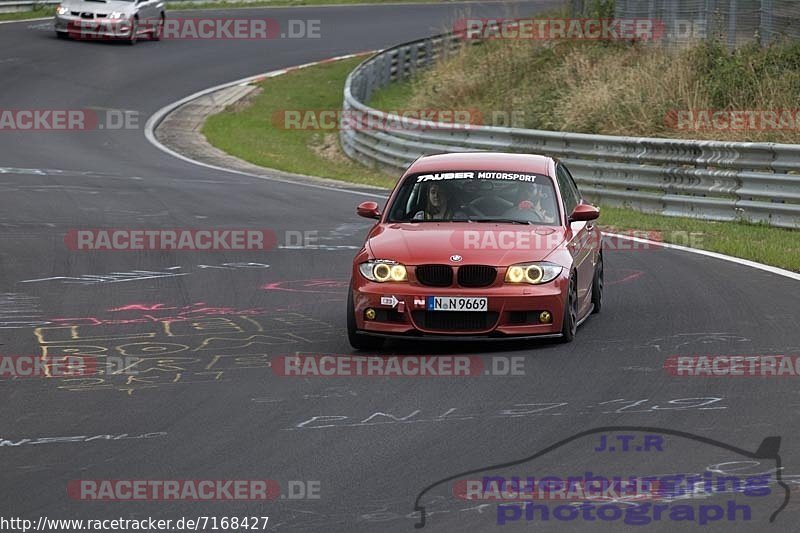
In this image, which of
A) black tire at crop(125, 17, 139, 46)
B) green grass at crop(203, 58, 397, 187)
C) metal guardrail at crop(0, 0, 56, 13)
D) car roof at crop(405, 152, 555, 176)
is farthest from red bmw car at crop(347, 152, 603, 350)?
metal guardrail at crop(0, 0, 56, 13)

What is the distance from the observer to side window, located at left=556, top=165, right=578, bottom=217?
12.0 metres

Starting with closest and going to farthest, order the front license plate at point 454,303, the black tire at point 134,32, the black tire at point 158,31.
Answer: the front license plate at point 454,303 < the black tire at point 134,32 < the black tire at point 158,31

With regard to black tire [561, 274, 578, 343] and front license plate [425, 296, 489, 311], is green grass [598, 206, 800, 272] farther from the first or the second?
front license plate [425, 296, 489, 311]

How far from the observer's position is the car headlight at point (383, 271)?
10578mm

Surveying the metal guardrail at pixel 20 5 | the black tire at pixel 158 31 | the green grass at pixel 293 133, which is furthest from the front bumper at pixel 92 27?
the green grass at pixel 293 133

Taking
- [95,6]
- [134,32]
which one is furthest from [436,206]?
[134,32]

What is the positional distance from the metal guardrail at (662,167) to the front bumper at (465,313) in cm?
886

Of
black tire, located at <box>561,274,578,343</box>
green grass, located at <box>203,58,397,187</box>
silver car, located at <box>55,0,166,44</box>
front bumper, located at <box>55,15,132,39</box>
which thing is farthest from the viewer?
front bumper, located at <box>55,15,132,39</box>

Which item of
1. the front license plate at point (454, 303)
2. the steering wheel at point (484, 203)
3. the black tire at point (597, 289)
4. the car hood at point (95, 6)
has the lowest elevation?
the car hood at point (95, 6)

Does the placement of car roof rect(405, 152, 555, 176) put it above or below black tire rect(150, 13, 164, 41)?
above

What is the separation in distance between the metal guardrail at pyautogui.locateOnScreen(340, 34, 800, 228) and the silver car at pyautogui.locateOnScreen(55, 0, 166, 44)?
1742 centimetres

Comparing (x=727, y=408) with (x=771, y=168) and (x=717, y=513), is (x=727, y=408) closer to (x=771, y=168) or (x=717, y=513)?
(x=717, y=513)

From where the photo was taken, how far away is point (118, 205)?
20.0m

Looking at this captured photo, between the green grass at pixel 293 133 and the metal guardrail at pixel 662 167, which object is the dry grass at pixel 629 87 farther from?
the green grass at pixel 293 133
